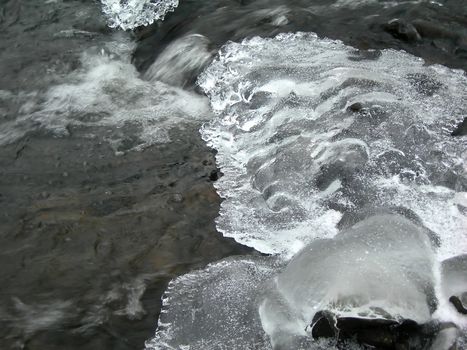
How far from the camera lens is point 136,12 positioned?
23.1ft

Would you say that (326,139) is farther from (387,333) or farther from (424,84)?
(387,333)

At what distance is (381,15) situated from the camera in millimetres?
5891

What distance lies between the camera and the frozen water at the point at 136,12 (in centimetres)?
690

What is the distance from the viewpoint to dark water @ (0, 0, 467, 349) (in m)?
3.07

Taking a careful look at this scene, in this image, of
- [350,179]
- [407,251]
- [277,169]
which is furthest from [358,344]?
[277,169]

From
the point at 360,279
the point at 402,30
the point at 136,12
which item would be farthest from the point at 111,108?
the point at 360,279

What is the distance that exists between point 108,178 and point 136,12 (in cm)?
357

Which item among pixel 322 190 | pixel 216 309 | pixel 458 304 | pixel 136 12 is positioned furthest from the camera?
pixel 136 12

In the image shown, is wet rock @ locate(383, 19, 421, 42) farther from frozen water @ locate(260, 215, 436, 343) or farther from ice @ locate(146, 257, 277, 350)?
ice @ locate(146, 257, 277, 350)

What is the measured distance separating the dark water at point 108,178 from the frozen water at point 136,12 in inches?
5.1

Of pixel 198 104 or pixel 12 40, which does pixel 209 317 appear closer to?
pixel 198 104

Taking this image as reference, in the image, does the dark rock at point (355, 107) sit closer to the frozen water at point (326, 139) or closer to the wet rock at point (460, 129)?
the frozen water at point (326, 139)

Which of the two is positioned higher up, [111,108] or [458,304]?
[458,304]

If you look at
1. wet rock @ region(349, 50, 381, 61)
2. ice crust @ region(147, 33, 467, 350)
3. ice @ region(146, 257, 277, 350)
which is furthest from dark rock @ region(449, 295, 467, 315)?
wet rock @ region(349, 50, 381, 61)
